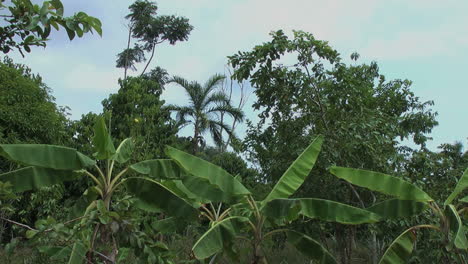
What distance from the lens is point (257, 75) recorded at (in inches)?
295

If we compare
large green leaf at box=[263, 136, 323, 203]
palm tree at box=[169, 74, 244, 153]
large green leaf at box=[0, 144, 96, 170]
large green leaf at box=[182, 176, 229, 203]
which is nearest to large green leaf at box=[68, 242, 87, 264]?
large green leaf at box=[0, 144, 96, 170]

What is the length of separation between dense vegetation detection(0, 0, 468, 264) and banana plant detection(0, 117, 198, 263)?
15 mm

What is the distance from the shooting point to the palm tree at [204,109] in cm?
2162

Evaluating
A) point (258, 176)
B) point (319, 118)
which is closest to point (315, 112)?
point (319, 118)

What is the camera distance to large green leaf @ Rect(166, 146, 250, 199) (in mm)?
4762

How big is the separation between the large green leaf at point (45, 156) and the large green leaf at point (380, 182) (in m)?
2.90

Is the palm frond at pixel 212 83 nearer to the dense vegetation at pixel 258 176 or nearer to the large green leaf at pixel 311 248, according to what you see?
the dense vegetation at pixel 258 176

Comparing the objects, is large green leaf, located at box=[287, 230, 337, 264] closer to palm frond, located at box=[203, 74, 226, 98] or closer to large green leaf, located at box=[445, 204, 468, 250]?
large green leaf, located at box=[445, 204, 468, 250]

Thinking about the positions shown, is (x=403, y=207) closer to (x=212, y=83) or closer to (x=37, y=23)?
(x=37, y=23)

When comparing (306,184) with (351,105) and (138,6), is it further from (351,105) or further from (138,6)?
(138,6)

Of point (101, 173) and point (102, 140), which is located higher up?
point (102, 140)

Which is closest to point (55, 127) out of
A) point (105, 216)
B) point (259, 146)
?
point (259, 146)

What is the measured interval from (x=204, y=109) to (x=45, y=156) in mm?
17469

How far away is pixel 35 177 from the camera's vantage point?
4863 mm
